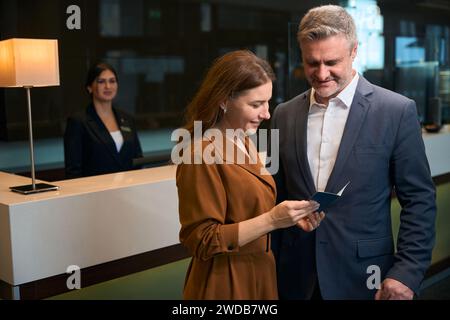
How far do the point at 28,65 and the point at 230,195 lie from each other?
53.5 inches

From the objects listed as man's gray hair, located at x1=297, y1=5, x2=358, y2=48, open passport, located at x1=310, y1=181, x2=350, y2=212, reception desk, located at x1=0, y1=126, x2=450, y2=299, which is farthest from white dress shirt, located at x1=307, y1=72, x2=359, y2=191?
reception desk, located at x1=0, y1=126, x2=450, y2=299

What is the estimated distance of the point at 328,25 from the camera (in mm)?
1868

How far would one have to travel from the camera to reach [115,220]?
2578mm

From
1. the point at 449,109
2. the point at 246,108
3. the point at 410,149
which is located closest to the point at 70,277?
the point at 246,108

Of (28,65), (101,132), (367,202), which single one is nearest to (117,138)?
(101,132)

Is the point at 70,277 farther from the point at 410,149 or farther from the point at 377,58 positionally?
the point at 377,58

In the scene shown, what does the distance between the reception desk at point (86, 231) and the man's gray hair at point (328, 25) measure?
116cm

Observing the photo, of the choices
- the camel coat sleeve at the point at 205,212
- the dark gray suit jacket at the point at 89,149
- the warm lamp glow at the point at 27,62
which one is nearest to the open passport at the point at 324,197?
the camel coat sleeve at the point at 205,212

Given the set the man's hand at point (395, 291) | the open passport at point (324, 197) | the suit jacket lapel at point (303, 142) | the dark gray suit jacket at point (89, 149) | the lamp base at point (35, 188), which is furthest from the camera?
the dark gray suit jacket at point (89, 149)

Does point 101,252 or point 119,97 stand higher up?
point 119,97

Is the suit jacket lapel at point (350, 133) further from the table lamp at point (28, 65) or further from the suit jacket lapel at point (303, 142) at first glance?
the table lamp at point (28, 65)

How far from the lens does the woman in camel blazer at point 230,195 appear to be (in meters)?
1.63

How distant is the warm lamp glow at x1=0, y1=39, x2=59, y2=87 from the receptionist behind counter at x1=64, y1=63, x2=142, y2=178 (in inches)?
45.3
